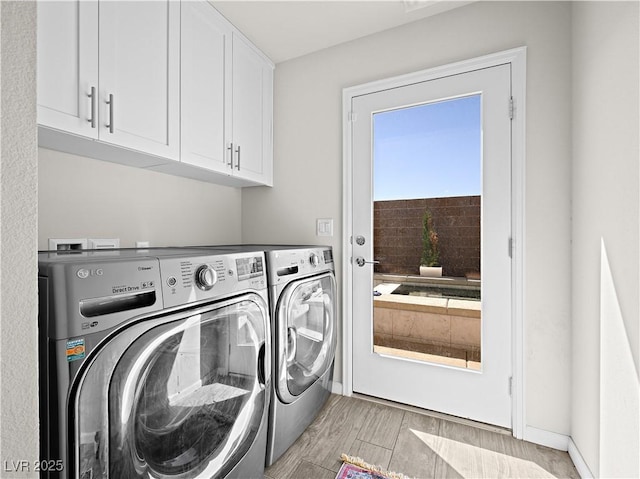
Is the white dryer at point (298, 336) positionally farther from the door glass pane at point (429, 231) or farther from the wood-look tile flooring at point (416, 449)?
the door glass pane at point (429, 231)

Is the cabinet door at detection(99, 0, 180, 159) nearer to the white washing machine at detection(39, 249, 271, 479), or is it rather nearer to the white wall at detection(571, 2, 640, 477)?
the white washing machine at detection(39, 249, 271, 479)

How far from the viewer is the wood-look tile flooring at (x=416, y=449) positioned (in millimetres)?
1466

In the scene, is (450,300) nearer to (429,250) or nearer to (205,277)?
(429,250)

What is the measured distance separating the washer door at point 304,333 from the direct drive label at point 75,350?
80 cm

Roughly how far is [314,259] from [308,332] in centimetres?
40

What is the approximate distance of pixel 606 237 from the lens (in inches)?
48.6

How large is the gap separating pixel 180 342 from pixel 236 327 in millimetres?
252

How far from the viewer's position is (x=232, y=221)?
2496 mm

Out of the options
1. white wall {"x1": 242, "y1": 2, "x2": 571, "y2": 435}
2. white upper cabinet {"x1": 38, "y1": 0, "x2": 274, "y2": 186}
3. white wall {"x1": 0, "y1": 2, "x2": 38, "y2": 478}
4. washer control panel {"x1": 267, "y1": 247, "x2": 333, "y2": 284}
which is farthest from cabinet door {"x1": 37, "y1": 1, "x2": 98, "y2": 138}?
white wall {"x1": 242, "y1": 2, "x2": 571, "y2": 435}

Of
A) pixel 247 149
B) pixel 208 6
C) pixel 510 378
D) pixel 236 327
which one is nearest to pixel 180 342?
pixel 236 327

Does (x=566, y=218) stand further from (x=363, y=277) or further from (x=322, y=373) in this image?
(x=322, y=373)

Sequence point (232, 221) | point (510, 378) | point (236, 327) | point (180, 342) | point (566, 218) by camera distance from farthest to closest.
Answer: point (232, 221) < point (510, 378) < point (566, 218) < point (236, 327) < point (180, 342)

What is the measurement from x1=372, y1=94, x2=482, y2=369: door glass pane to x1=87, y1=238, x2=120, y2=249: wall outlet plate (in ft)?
4.94

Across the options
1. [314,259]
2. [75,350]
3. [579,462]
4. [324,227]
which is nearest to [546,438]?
[579,462]
